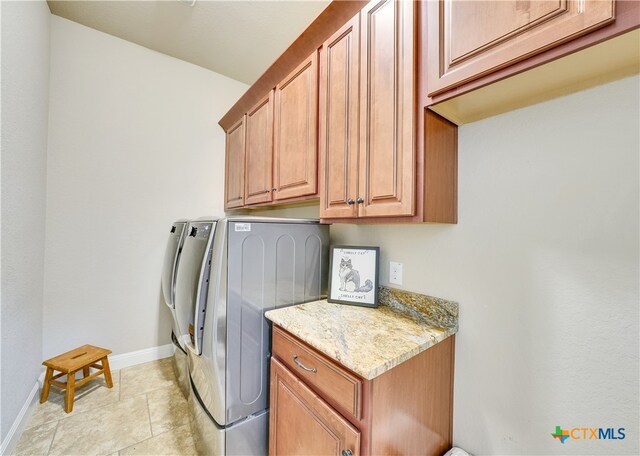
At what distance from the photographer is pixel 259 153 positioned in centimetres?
203

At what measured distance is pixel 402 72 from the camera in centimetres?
102

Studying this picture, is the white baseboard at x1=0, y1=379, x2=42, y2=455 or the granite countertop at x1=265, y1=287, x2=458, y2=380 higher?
the granite countertop at x1=265, y1=287, x2=458, y2=380

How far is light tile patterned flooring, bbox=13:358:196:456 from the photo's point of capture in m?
1.47

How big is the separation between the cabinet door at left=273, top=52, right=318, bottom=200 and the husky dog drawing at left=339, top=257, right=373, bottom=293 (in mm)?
446

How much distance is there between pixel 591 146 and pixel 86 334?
3305mm

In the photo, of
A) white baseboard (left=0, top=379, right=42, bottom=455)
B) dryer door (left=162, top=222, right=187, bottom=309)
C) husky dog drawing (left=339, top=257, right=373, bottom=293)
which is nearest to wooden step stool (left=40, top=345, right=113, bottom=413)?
white baseboard (left=0, top=379, right=42, bottom=455)

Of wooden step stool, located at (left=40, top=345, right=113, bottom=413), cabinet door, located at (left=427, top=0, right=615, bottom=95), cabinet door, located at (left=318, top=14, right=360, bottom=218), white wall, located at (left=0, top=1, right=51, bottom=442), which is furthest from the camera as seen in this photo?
wooden step stool, located at (left=40, top=345, right=113, bottom=413)

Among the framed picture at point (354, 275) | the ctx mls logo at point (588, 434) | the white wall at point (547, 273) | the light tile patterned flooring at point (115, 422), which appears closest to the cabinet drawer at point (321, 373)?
the framed picture at point (354, 275)

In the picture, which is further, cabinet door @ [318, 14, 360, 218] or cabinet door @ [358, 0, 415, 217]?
cabinet door @ [318, 14, 360, 218]

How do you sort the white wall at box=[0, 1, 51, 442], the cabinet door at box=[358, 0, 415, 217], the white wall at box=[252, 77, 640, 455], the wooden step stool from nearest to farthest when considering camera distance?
the white wall at box=[252, 77, 640, 455] → the cabinet door at box=[358, 0, 415, 217] → the white wall at box=[0, 1, 51, 442] → the wooden step stool

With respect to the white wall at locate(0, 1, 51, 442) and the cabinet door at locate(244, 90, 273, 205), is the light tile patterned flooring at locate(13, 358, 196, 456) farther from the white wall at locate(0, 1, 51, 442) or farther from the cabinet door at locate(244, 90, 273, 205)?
the cabinet door at locate(244, 90, 273, 205)

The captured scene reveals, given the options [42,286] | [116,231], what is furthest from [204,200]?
[42,286]

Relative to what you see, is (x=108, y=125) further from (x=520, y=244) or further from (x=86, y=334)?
(x=520, y=244)

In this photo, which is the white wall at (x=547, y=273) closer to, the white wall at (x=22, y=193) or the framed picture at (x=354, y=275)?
the framed picture at (x=354, y=275)
